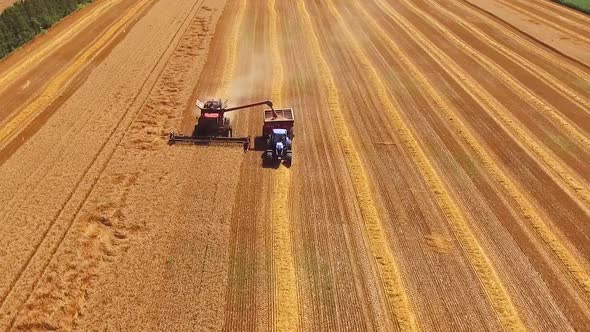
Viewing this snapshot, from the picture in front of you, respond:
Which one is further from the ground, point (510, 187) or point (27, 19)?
point (27, 19)

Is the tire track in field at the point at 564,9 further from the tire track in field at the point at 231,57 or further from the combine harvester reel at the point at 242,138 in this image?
the combine harvester reel at the point at 242,138

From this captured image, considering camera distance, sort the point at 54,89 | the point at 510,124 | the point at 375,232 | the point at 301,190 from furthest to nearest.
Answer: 1. the point at 54,89
2. the point at 510,124
3. the point at 301,190
4. the point at 375,232

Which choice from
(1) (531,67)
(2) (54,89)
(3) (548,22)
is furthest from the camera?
(3) (548,22)

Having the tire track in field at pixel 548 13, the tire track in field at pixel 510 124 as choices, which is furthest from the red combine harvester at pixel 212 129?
the tire track in field at pixel 548 13

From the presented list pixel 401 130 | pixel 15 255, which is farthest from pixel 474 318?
pixel 15 255

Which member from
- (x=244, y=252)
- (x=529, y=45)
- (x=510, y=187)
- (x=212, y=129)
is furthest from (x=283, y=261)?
(x=529, y=45)

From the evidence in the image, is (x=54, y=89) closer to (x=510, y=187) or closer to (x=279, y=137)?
(x=279, y=137)

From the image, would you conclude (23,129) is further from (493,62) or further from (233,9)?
(493,62)

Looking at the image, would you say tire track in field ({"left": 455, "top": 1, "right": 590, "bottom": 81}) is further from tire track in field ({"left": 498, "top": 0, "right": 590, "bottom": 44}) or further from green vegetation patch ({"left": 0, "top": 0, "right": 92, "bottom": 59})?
green vegetation patch ({"left": 0, "top": 0, "right": 92, "bottom": 59})
